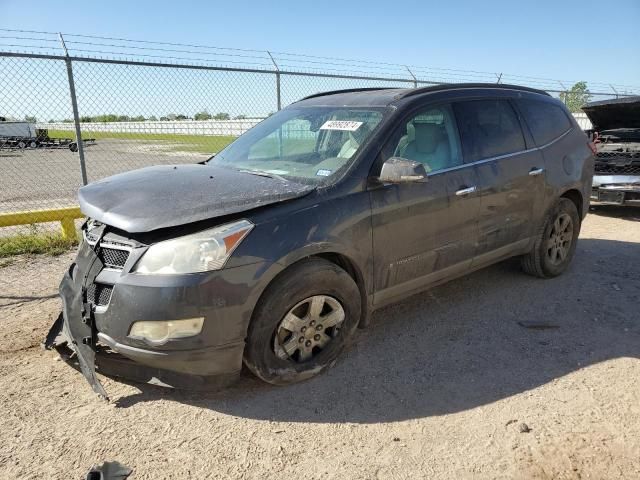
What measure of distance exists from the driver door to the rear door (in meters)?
0.12

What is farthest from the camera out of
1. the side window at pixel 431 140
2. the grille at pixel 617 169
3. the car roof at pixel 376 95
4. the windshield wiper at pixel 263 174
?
the grille at pixel 617 169

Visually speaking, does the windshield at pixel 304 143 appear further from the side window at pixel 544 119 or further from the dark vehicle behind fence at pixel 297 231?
the side window at pixel 544 119

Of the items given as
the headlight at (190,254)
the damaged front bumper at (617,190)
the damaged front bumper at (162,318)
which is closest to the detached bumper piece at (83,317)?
the damaged front bumper at (162,318)

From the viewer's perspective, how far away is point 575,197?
5043mm

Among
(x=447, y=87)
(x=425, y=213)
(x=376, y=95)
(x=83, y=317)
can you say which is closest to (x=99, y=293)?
(x=83, y=317)

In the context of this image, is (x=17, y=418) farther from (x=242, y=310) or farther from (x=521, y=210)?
(x=521, y=210)

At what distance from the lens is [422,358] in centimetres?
343

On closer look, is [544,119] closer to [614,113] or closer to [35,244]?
[614,113]

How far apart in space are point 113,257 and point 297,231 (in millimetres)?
1060

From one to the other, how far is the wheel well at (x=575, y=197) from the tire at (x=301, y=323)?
2955 mm

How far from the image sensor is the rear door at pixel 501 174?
3924 mm

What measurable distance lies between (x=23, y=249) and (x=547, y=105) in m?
5.99

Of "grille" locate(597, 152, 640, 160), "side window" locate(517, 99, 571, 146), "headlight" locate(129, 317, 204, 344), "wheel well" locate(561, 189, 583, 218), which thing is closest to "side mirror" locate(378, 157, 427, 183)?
"headlight" locate(129, 317, 204, 344)

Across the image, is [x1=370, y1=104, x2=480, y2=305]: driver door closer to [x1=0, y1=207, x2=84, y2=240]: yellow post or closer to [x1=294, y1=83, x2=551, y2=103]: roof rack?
[x1=294, y1=83, x2=551, y2=103]: roof rack
